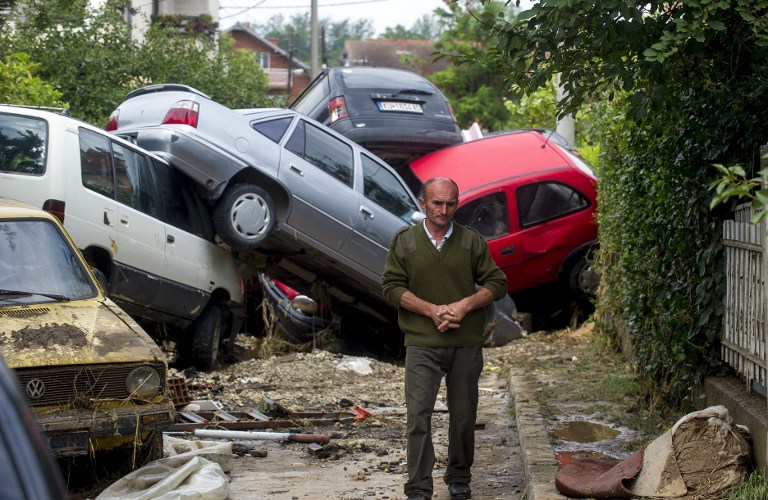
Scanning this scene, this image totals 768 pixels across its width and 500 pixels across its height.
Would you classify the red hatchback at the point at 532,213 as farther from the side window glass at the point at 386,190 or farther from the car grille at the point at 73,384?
the car grille at the point at 73,384

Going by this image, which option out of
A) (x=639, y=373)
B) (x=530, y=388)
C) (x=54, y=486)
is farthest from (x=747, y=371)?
(x=54, y=486)

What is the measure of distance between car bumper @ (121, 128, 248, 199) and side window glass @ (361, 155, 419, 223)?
1824 millimetres

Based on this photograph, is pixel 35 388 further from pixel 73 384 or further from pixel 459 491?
pixel 459 491

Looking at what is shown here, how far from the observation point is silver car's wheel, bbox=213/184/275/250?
1083cm

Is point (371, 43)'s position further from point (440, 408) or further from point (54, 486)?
point (54, 486)

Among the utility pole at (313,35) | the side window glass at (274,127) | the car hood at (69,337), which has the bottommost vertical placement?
the car hood at (69,337)

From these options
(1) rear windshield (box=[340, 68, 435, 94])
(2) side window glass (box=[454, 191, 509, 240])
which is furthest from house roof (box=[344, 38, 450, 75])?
(2) side window glass (box=[454, 191, 509, 240])

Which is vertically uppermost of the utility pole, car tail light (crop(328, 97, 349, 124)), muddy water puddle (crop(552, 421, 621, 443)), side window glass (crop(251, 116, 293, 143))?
the utility pole

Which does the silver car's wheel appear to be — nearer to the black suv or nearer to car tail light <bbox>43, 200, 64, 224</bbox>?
car tail light <bbox>43, 200, 64, 224</bbox>

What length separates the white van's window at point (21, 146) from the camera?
905 centimetres

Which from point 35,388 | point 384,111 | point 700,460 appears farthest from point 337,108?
point 700,460

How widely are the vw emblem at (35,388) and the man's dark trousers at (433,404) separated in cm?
203

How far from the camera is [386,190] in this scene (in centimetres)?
1228

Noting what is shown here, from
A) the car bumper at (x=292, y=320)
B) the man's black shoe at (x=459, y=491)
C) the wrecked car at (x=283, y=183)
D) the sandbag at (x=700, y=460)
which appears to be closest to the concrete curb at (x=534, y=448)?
the man's black shoe at (x=459, y=491)
